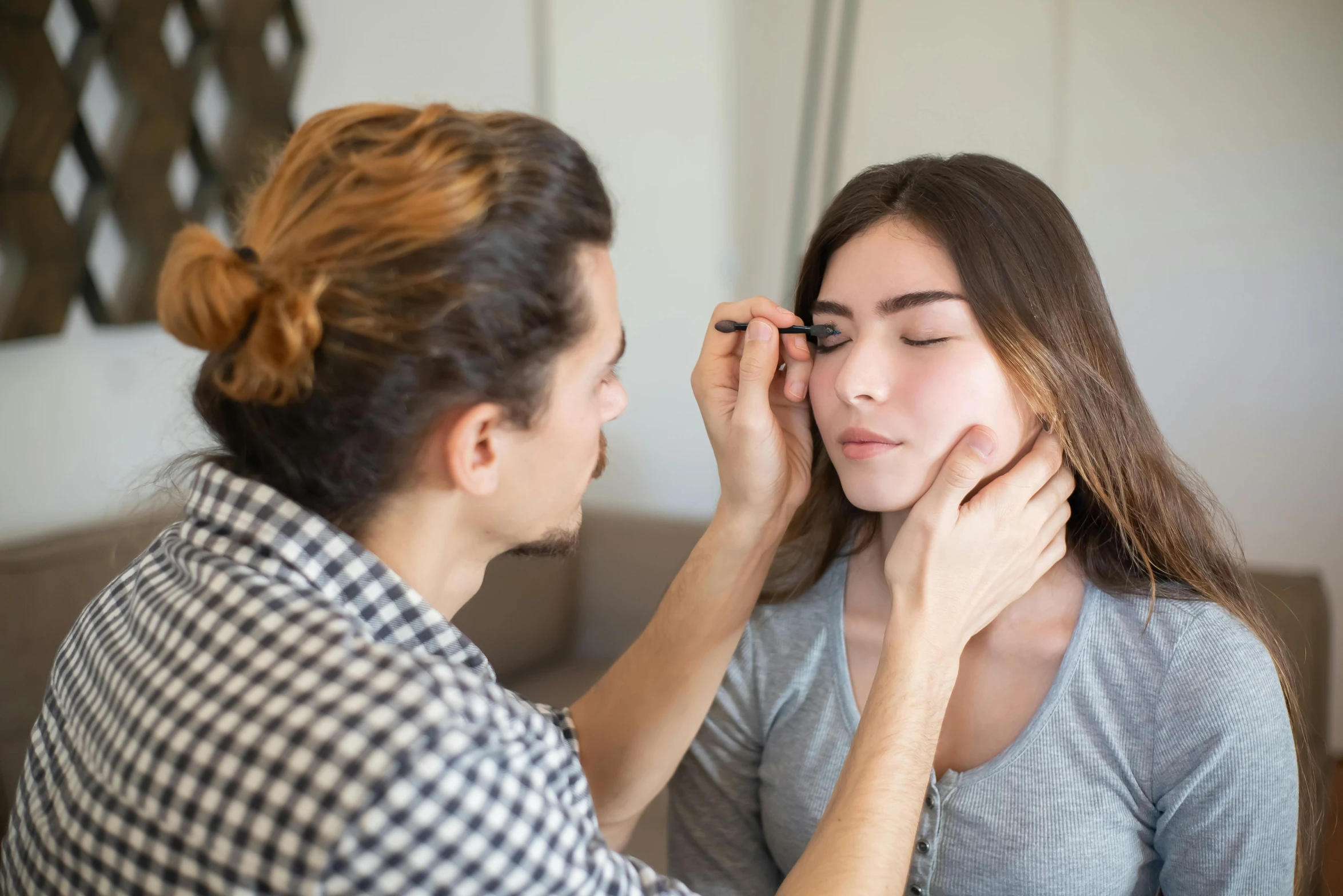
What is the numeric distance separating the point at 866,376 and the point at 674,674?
38 cm

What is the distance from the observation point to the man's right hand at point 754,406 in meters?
1.14

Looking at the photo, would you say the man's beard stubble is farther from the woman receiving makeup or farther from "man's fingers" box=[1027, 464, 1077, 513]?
"man's fingers" box=[1027, 464, 1077, 513]

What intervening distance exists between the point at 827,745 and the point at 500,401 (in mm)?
584

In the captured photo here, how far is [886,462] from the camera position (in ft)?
3.72

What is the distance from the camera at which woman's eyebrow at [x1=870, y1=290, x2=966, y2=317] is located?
1.10 m

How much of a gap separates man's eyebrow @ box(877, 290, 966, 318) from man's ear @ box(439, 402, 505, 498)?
1.52ft

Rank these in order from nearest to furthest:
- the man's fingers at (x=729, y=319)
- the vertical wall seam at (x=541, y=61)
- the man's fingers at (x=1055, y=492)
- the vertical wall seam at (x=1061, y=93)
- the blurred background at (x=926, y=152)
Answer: the man's fingers at (x=1055, y=492)
the man's fingers at (x=729, y=319)
the blurred background at (x=926, y=152)
the vertical wall seam at (x=1061, y=93)
the vertical wall seam at (x=541, y=61)

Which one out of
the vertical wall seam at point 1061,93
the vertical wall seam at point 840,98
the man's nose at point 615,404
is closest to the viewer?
the man's nose at point 615,404

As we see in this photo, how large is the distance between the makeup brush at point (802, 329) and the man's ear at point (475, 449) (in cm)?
40

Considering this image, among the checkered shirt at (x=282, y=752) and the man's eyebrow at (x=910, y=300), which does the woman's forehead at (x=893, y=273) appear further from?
the checkered shirt at (x=282, y=752)

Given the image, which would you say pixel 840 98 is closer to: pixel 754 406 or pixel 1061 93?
pixel 1061 93

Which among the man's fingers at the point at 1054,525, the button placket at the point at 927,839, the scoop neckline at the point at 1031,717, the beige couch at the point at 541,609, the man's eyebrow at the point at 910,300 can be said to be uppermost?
the man's eyebrow at the point at 910,300

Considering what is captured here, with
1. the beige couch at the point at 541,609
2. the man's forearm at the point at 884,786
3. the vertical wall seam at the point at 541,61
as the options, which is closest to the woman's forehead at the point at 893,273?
the man's forearm at the point at 884,786

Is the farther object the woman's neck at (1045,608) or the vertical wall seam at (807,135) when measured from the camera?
the vertical wall seam at (807,135)
